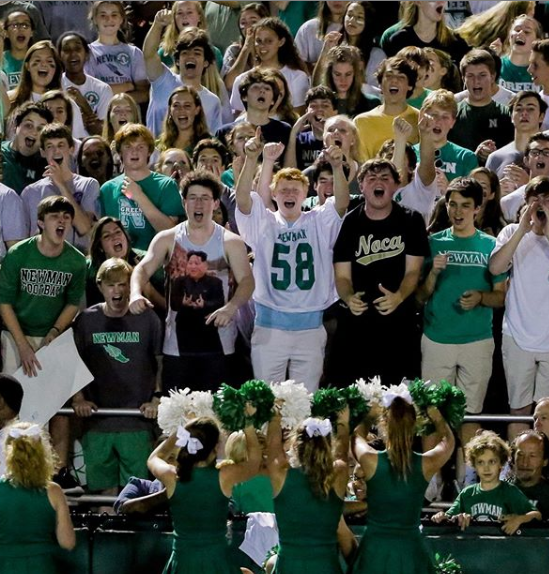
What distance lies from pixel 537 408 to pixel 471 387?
85 cm

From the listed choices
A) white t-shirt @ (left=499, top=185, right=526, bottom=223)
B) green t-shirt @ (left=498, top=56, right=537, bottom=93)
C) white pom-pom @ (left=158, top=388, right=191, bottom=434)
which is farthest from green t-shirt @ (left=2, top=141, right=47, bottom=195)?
green t-shirt @ (left=498, top=56, right=537, bottom=93)

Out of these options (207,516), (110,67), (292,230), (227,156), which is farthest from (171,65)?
(207,516)

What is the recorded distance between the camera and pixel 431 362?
10836 millimetres

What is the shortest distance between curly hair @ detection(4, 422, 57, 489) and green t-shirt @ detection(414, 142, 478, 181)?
4513 millimetres

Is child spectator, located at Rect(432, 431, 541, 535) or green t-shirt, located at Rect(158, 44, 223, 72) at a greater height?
green t-shirt, located at Rect(158, 44, 223, 72)

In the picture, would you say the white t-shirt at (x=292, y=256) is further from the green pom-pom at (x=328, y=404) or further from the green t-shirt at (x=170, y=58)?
the green t-shirt at (x=170, y=58)

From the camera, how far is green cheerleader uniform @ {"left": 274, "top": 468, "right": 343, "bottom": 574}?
8508mm

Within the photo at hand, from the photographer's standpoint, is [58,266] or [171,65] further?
[171,65]

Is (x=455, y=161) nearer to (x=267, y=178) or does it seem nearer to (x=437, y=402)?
(x=267, y=178)

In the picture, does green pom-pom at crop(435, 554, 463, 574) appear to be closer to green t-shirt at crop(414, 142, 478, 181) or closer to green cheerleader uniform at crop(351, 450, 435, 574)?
green cheerleader uniform at crop(351, 450, 435, 574)

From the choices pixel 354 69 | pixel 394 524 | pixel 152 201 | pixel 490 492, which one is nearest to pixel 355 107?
pixel 354 69

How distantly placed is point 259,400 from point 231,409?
0.16 metres

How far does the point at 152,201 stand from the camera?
11.5 m

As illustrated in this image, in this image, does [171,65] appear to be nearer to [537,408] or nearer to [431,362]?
[431,362]
